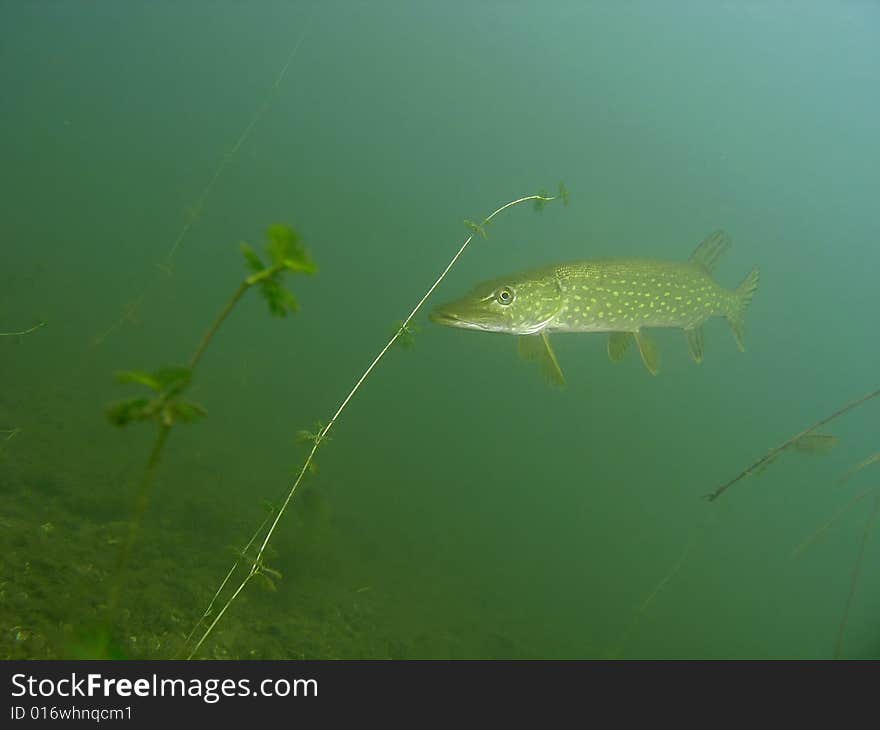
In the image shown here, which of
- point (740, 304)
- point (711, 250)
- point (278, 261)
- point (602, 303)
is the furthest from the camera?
point (740, 304)

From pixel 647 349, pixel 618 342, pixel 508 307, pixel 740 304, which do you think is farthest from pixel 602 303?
pixel 740 304

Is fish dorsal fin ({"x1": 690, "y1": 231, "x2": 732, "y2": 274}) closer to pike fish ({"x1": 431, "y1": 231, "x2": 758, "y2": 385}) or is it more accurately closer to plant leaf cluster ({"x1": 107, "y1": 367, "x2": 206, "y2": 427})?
pike fish ({"x1": 431, "y1": 231, "x2": 758, "y2": 385})

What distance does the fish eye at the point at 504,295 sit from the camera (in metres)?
3.63

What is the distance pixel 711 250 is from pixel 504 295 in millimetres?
2827

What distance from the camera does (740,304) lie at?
5184 mm

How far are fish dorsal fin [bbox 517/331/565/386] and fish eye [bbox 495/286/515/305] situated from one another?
1.74 ft

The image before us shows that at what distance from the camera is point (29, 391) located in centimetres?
605

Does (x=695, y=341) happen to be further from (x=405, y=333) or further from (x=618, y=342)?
(x=405, y=333)

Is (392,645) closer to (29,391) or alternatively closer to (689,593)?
(29,391)

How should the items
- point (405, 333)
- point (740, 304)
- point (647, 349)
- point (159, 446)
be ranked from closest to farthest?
point (159, 446) → point (405, 333) → point (647, 349) → point (740, 304)

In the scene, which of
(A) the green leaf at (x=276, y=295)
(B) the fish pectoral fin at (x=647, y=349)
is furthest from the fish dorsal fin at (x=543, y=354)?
(A) the green leaf at (x=276, y=295)
